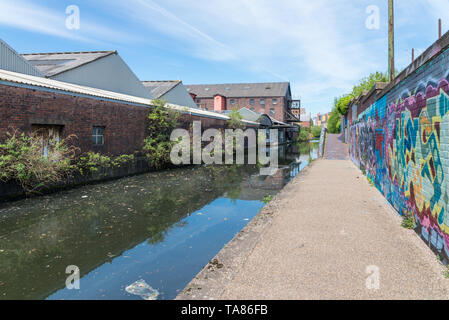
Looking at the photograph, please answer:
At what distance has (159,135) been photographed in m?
14.7

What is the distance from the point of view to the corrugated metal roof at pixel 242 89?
2244 inches

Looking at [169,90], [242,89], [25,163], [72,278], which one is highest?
[242,89]

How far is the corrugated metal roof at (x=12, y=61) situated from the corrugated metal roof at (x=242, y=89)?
142 ft

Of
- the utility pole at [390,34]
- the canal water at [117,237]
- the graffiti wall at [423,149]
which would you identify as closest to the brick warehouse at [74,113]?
the canal water at [117,237]

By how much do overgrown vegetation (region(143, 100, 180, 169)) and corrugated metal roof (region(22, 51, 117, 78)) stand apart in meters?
5.98

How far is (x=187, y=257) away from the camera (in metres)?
4.38

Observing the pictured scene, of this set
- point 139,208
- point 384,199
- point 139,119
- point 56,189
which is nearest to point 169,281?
point 139,208

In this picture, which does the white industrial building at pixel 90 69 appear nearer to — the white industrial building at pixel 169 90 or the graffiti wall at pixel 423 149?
the white industrial building at pixel 169 90

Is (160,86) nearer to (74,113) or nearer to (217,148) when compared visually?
(217,148)

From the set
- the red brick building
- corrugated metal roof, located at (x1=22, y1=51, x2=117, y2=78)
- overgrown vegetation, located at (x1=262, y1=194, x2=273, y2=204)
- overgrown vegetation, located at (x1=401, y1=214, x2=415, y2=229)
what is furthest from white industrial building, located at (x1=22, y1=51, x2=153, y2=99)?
the red brick building

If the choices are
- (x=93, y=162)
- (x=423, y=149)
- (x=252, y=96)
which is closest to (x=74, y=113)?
(x=93, y=162)

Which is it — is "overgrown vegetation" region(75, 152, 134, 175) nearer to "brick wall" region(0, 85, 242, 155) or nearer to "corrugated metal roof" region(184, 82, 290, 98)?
"brick wall" region(0, 85, 242, 155)

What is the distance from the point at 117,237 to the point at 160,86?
2443cm

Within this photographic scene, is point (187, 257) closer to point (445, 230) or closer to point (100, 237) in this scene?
point (100, 237)
